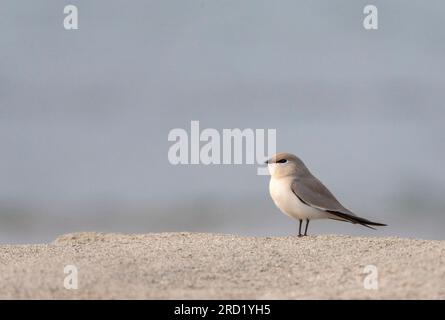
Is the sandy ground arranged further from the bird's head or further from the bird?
the bird's head

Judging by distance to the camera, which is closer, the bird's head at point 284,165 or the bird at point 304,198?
the bird at point 304,198

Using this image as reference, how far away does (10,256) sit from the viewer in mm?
6020

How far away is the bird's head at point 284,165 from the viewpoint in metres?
7.32

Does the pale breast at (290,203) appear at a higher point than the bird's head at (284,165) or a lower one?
lower

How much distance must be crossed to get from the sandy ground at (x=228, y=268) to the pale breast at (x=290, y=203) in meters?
0.52

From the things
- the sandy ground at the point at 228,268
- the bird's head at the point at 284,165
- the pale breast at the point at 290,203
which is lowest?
the sandy ground at the point at 228,268

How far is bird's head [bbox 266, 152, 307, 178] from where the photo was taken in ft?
24.0

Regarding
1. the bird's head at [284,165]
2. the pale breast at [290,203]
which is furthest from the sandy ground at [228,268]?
the bird's head at [284,165]

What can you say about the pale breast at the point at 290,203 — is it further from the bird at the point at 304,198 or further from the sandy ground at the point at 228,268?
the sandy ground at the point at 228,268

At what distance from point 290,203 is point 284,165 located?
14.8 inches

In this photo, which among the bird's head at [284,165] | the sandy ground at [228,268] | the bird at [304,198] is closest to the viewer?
the sandy ground at [228,268]

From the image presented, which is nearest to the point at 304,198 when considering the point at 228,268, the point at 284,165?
the point at 284,165

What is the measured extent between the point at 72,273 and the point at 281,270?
1.26 m
